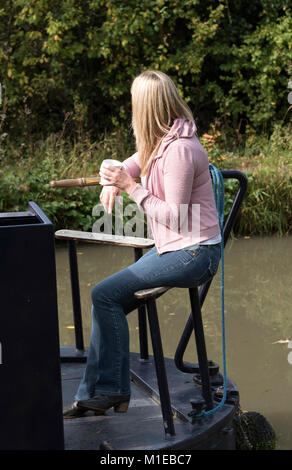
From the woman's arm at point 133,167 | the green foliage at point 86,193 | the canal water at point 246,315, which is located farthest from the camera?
the green foliage at point 86,193

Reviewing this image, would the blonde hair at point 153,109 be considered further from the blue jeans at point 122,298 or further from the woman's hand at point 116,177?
the blue jeans at point 122,298

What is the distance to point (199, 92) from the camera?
1401cm

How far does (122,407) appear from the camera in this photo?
3.03 meters

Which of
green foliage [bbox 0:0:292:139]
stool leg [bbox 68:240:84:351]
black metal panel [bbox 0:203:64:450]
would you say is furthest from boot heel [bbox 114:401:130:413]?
green foliage [bbox 0:0:292:139]

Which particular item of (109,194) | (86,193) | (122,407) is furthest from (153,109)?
(86,193)

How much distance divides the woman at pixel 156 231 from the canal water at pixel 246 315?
1.07 metres

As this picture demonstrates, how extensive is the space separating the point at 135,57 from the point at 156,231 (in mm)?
11307

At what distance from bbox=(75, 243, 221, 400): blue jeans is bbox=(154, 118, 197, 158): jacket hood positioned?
435 millimetres

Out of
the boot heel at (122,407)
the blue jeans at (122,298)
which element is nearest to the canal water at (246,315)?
the boot heel at (122,407)

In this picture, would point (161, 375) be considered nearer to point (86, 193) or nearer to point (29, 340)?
point (29, 340)

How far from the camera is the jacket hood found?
2.99 meters

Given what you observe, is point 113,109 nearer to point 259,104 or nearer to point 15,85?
point 15,85

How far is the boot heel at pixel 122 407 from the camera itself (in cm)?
302
